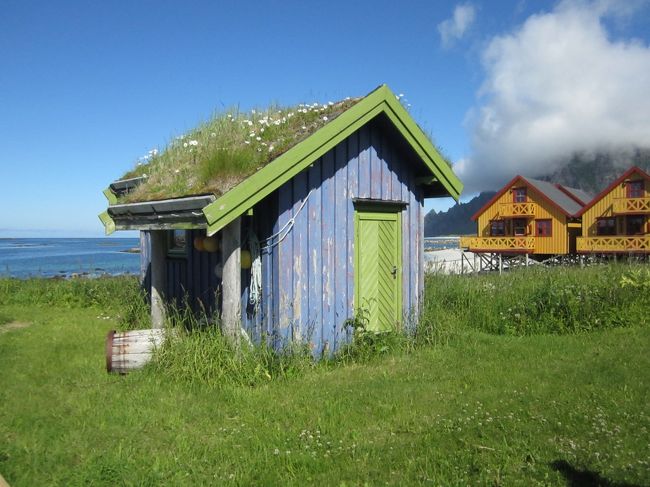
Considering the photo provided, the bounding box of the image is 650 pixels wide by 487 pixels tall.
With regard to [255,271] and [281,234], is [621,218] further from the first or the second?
[255,271]

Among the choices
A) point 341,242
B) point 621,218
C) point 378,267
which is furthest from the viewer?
point 621,218

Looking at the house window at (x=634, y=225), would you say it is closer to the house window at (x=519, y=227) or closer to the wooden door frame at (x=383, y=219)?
the house window at (x=519, y=227)

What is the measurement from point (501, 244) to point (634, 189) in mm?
11093

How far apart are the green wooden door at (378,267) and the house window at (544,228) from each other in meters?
41.3

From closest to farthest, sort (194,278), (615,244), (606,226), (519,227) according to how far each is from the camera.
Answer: (194,278)
(615,244)
(606,226)
(519,227)

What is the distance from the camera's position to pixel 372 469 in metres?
4.37

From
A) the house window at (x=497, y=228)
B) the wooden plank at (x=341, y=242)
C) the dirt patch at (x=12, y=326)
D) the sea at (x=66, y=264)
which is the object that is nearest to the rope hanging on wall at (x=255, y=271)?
the wooden plank at (x=341, y=242)

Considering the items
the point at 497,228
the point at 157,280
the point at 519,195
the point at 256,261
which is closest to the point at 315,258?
the point at 256,261

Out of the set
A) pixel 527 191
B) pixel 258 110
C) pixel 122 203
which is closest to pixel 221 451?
pixel 122 203

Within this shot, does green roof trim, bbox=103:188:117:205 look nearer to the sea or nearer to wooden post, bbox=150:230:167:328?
wooden post, bbox=150:230:167:328

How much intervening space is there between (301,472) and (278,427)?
39.9 inches

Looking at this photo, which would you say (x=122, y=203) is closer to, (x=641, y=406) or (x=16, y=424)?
(x=16, y=424)

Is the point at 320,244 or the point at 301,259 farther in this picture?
the point at 320,244

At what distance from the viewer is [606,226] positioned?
43.3m
